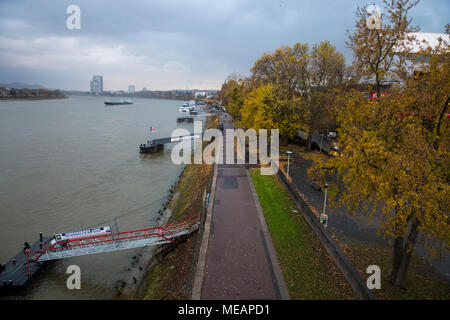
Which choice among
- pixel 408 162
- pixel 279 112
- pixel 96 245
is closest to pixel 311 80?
pixel 279 112

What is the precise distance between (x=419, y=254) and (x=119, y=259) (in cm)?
1551

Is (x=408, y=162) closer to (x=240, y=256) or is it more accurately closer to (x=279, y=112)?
(x=240, y=256)

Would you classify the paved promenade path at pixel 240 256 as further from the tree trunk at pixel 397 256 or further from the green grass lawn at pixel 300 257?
the tree trunk at pixel 397 256

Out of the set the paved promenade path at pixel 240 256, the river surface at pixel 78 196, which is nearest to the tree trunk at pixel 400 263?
the paved promenade path at pixel 240 256

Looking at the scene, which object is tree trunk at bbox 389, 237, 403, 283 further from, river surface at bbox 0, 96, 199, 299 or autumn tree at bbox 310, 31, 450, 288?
river surface at bbox 0, 96, 199, 299

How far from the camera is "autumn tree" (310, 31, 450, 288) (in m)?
7.71

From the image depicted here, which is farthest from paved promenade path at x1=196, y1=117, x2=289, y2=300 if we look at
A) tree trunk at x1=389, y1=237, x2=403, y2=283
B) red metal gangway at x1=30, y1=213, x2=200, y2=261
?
tree trunk at x1=389, y1=237, x2=403, y2=283

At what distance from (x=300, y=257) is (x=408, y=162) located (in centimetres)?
610

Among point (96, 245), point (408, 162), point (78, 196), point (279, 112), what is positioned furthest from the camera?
point (279, 112)

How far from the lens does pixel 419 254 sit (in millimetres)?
11672

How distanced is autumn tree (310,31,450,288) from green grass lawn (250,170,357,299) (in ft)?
7.16

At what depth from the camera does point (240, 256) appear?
38.4 feet
